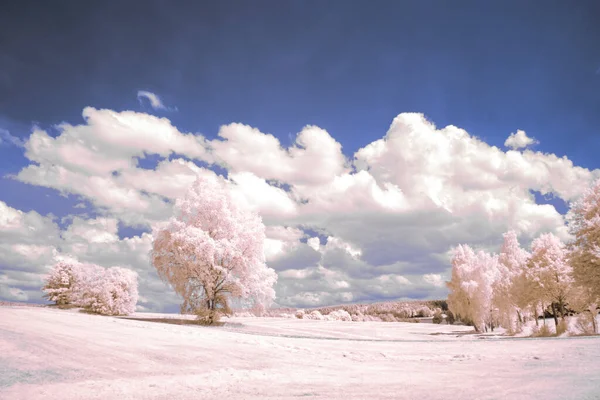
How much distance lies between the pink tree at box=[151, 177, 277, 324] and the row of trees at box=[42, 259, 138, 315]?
72.7 ft

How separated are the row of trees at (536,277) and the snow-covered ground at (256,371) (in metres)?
15.8

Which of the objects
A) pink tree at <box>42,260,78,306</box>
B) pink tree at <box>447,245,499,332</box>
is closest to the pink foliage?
pink tree at <box>447,245,499,332</box>

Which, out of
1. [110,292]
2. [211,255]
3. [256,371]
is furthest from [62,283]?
[256,371]

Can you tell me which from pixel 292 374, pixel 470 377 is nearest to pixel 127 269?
pixel 292 374

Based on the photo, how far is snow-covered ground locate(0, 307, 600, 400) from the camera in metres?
7.34

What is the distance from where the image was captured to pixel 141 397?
24.0 ft

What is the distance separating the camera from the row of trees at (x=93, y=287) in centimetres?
4662

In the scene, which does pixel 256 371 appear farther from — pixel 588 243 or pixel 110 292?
pixel 110 292

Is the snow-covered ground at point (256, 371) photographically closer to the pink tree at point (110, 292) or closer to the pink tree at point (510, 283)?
the pink tree at point (510, 283)

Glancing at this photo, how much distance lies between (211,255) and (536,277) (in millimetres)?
27620

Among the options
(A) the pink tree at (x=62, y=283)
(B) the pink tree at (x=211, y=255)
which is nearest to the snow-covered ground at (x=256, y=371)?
(B) the pink tree at (x=211, y=255)

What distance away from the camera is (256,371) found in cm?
1049

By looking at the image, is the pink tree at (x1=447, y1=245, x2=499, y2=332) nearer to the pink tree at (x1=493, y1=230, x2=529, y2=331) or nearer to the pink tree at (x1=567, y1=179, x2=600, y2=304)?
the pink tree at (x1=493, y1=230, x2=529, y2=331)

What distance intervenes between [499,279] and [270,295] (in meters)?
32.6
